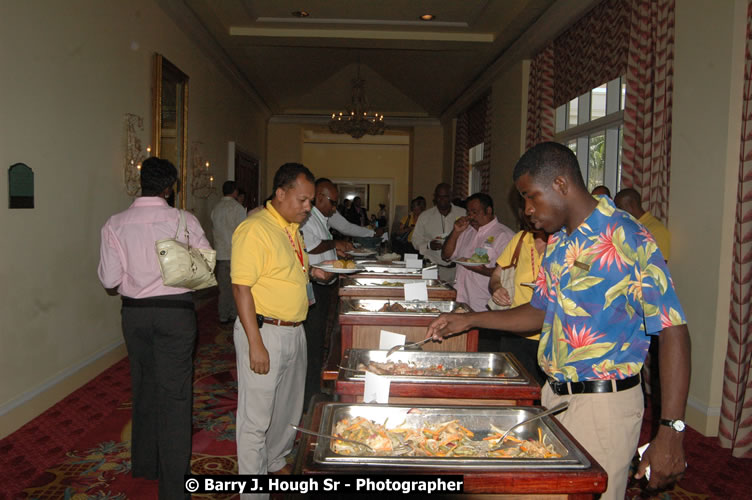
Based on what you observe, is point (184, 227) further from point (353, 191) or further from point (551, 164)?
point (353, 191)

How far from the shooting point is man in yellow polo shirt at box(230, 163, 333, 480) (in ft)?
7.34

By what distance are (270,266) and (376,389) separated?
0.85m

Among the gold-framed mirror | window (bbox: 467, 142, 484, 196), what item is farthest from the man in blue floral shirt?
window (bbox: 467, 142, 484, 196)

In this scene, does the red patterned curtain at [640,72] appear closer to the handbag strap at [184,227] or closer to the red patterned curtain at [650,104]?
the red patterned curtain at [650,104]

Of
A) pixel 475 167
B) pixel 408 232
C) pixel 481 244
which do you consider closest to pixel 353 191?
pixel 475 167

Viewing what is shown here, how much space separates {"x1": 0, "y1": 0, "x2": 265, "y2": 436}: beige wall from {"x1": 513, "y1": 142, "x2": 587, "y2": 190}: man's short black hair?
→ 9.69 ft

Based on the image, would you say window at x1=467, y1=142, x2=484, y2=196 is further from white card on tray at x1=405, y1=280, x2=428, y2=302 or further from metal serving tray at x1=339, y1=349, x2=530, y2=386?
metal serving tray at x1=339, y1=349, x2=530, y2=386

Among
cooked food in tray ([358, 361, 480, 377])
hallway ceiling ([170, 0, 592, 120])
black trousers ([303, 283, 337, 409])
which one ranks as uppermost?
hallway ceiling ([170, 0, 592, 120])

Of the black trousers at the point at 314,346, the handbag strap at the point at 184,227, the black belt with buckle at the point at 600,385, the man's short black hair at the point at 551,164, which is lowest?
the black trousers at the point at 314,346

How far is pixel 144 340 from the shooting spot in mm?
2406

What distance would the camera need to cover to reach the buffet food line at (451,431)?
1.20 m

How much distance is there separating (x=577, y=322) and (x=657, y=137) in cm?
302

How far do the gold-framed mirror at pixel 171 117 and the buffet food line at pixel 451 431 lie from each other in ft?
13.7

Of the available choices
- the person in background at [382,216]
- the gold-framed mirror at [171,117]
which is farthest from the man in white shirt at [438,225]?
the person in background at [382,216]
